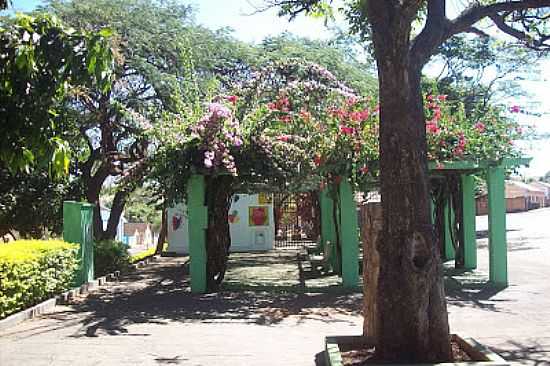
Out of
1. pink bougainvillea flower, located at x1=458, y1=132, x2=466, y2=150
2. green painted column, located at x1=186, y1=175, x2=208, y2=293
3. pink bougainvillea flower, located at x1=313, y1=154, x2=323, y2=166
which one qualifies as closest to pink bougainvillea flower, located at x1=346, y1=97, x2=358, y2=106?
pink bougainvillea flower, located at x1=313, y1=154, x2=323, y2=166

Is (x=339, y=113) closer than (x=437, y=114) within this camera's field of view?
No

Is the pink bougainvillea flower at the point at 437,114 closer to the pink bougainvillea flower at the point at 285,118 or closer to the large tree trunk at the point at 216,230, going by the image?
the pink bougainvillea flower at the point at 285,118

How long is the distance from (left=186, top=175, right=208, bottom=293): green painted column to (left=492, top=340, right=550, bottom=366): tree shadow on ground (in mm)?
7164

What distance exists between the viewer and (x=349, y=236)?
13.8 meters

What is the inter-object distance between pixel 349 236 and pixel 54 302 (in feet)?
20.3

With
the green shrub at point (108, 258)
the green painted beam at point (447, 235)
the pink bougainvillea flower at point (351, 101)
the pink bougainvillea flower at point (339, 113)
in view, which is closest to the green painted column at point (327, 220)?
the green painted beam at point (447, 235)

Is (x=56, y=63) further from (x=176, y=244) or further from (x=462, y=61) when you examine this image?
(x=462, y=61)

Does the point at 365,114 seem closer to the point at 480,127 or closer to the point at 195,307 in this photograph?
the point at 480,127

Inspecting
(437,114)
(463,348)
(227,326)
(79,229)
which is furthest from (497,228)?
(79,229)

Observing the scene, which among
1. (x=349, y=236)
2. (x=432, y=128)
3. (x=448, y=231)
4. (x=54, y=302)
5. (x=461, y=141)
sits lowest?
(x=54, y=302)

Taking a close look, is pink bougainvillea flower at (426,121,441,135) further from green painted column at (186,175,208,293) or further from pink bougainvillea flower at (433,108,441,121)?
green painted column at (186,175,208,293)

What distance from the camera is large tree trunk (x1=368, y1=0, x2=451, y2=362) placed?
18.8 ft

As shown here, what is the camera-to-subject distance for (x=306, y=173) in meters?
13.7

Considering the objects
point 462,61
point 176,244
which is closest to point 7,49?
point 176,244
